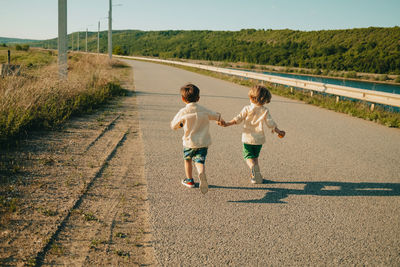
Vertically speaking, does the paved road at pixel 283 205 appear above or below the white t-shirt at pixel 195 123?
below

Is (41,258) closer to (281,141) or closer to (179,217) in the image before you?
(179,217)

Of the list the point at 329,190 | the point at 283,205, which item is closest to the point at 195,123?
the point at 283,205

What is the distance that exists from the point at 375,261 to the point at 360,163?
307 cm

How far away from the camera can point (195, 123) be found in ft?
13.6

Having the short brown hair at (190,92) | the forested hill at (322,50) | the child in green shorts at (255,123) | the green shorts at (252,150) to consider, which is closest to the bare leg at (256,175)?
the child in green shorts at (255,123)

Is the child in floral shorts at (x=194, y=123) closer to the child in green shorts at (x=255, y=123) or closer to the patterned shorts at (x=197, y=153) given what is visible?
the patterned shorts at (x=197, y=153)

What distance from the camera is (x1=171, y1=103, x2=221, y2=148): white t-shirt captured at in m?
4.13

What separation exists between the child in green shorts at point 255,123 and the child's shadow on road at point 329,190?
0.28 meters

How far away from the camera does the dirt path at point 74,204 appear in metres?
2.72

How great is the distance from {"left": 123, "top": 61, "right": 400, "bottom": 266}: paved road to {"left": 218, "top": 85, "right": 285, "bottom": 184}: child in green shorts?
0.30m

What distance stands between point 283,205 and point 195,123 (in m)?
1.41

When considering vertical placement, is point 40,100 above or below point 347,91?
below

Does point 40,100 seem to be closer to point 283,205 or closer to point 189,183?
point 189,183

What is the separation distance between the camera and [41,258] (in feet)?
8.59
